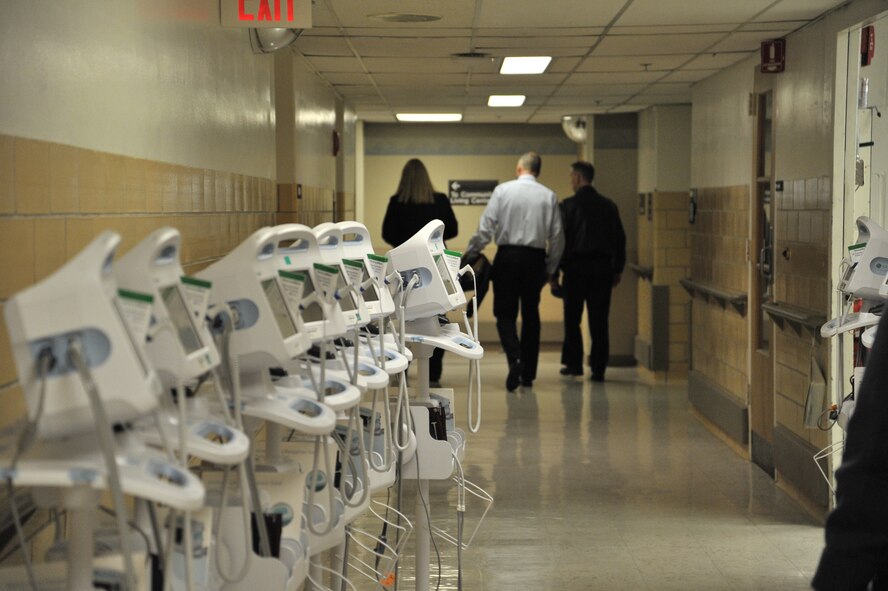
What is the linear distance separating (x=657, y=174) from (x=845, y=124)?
195 inches

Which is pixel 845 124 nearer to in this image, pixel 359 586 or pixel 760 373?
pixel 760 373

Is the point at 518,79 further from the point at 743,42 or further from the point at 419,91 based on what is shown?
the point at 743,42

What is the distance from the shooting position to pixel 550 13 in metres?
5.61

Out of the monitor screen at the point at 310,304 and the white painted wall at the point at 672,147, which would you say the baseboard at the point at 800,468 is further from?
the white painted wall at the point at 672,147

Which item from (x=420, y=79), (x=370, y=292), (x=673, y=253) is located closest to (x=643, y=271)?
(x=673, y=253)

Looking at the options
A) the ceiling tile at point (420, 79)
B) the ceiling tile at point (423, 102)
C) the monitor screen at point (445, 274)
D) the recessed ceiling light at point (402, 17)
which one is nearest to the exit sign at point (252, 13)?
the recessed ceiling light at point (402, 17)

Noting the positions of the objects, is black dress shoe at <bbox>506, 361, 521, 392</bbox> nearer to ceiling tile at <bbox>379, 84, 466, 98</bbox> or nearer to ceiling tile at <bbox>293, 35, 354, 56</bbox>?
ceiling tile at <bbox>379, 84, 466, 98</bbox>

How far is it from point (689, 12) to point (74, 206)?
11.8 feet

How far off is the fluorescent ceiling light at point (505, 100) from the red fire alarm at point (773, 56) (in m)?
3.31

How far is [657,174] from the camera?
10227 mm

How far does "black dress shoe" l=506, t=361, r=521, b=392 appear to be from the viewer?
30.4 ft

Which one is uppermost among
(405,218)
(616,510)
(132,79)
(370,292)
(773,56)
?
(773,56)

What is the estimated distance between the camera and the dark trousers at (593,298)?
993 cm

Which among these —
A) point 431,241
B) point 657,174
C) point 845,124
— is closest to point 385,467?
point 431,241
